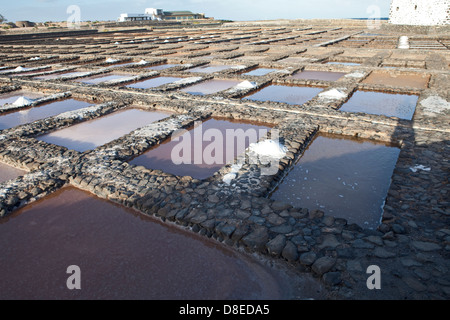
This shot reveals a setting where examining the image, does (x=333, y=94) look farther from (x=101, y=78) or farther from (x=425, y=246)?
(x=101, y=78)

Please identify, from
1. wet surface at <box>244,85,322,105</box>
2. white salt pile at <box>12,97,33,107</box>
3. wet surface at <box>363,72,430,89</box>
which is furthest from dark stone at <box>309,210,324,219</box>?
white salt pile at <box>12,97,33,107</box>

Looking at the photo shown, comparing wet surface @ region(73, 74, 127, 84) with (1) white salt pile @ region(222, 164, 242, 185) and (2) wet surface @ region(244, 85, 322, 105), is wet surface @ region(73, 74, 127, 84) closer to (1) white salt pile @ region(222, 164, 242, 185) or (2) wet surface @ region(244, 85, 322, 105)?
(2) wet surface @ region(244, 85, 322, 105)

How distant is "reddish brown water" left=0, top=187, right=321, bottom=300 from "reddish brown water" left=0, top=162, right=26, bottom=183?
3.89ft

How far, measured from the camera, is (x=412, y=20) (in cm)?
2794

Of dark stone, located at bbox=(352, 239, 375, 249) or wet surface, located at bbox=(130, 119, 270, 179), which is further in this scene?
wet surface, located at bbox=(130, 119, 270, 179)

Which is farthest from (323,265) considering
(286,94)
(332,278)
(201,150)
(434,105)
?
(286,94)

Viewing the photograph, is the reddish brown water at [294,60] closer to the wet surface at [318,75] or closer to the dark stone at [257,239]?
the wet surface at [318,75]

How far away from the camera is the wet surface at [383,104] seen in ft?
22.5

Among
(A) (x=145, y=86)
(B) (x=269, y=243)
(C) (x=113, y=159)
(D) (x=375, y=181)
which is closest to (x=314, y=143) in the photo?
(D) (x=375, y=181)

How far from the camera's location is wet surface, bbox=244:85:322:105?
8.10 meters

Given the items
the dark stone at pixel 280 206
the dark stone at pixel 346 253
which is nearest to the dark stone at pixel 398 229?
the dark stone at pixel 346 253

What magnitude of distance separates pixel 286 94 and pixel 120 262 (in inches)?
279

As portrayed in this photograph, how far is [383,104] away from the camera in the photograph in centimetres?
748
